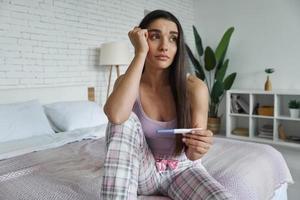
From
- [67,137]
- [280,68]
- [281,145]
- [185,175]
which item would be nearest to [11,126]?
[67,137]

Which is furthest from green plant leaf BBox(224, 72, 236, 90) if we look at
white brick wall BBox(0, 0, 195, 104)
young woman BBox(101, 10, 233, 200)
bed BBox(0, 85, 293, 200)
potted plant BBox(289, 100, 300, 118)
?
young woman BBox(101, 10, 233, 200)

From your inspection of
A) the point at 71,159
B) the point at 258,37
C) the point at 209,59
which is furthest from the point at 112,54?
the point at 258,37

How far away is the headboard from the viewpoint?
2401mm

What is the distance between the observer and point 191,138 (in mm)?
1093

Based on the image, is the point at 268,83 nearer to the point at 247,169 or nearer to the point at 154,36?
the point at 247,169

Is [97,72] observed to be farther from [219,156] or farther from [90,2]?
[219,156]

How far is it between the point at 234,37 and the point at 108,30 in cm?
203

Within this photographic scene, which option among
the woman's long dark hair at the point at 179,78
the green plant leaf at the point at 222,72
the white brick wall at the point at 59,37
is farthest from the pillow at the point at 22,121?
the green plant leaf at the point at 222,72

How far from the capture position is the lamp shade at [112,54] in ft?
9.80

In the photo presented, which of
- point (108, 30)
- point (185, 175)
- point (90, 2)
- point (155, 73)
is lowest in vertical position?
point (185, 175)

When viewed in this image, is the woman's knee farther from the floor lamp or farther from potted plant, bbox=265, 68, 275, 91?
potted plant, bbox=265, 68, 275, 91

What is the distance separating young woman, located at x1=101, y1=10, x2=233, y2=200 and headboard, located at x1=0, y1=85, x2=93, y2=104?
61.4 inches

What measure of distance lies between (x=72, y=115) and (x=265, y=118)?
2790 mm

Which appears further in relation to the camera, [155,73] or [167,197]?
[155,73]
